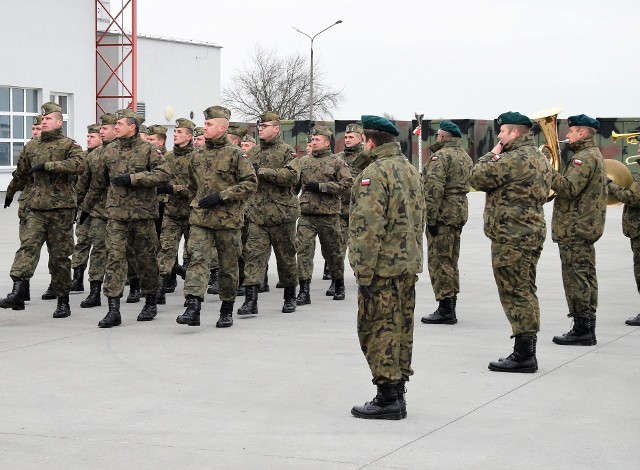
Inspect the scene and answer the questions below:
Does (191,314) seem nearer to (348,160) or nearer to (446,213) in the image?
(446,213)

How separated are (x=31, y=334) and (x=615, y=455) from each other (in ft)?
18.9

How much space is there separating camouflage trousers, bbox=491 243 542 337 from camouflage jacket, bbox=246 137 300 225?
3479 millimetres

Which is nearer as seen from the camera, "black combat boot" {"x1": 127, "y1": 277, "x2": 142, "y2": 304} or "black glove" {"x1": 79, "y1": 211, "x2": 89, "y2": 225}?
"black combat boot" {"x1": 127, "y1": 277, "x2": 142, "y2": 304}

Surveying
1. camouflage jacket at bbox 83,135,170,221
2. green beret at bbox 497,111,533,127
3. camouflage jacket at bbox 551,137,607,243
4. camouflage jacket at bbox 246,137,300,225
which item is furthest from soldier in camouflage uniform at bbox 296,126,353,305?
green beret at bbox 497,111,533,127

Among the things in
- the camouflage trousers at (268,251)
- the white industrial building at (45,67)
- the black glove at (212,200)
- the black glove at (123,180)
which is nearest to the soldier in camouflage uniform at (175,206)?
the camouflage trousers at (268,251)

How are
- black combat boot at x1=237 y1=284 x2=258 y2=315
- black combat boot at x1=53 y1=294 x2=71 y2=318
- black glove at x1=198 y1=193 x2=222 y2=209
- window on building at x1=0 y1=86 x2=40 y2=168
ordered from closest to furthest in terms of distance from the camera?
black glove at x1=198 y1=193 x2=222 y2=209 → black combat boot at x1=53 y1=294 x2=71 y2=318 → black combat boot at x1=237 y1=284 x2=258 y2=315 → window on building at x1=0 y1=86 x2=40 y2=168

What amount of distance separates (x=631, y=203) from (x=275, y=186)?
3483mm

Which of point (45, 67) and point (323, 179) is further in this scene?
point (45, 67)

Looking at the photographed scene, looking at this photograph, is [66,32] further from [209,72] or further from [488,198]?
[488,198]

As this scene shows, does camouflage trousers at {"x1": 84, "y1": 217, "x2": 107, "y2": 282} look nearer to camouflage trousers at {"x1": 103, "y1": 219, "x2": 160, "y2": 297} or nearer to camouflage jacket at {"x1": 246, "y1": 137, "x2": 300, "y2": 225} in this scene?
camouflage trousers at {"x1": 103, "y1": 219, "x2": 160, "y2": 297}

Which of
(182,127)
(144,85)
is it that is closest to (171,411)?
(182,127)

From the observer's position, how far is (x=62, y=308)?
11.3 metres

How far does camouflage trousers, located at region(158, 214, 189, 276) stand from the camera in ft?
40.3

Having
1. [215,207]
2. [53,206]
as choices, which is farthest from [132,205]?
[215,207]
